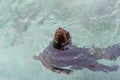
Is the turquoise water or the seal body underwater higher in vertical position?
the turquoise water

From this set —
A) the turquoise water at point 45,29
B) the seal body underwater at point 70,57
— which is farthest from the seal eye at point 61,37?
the turquoise water at point 45,29

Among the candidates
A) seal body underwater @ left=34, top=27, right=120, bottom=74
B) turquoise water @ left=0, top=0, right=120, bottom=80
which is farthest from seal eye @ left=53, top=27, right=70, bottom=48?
turquoise water @ left=0, top=0, right=120, bottom=80

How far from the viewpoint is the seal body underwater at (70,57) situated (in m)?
4.25

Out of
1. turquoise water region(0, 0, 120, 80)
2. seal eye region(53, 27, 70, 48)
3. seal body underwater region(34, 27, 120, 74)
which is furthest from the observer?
turquoise water region(0, 0, 120, 80)

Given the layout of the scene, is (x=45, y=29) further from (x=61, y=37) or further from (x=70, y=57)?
(x=61, y=37)

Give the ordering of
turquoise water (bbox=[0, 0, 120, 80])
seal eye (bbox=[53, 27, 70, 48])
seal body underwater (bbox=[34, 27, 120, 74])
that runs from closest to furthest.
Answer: seal eye (bbox=[53, 27, 70, 48])
seal body underwater (bbox=[34, 27, 120, 74])
turquoise water (bbox=[0, 0, 120, 80])

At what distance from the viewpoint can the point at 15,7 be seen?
6.01m

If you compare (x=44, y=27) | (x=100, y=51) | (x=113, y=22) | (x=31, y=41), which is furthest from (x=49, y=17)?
(x=100, y=51)

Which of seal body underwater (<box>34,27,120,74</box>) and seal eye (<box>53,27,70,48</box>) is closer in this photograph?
seal eye (<box>53,27,70,48</box>)

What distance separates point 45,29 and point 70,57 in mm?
1193

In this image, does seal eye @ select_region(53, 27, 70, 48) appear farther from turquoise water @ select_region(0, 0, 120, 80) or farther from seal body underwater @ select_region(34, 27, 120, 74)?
turquoise water @ select_region(0, 0, 120, 80)

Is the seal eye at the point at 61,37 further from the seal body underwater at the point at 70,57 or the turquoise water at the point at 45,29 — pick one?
the turquoise water at the point at 45,29

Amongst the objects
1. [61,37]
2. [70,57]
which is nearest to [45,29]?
[70,57]

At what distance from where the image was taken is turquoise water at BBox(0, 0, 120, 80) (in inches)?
176
